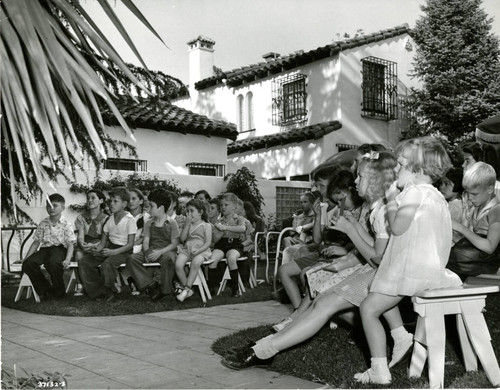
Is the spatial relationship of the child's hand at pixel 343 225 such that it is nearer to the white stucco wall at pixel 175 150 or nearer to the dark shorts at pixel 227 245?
the dark shorts at pixel 227 245

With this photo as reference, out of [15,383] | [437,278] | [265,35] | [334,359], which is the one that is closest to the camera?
[15,383]

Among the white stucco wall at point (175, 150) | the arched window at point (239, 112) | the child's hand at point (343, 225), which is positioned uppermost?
the arched window at point (239, 112)

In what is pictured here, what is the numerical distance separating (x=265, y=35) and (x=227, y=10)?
66cm

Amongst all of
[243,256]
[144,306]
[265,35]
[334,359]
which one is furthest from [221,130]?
[334,359]

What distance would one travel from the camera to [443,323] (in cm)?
349

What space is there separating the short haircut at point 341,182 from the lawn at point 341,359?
49.0 inches

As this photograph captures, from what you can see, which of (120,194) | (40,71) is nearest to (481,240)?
(40,71)

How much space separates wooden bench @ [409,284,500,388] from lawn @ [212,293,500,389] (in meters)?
0.16

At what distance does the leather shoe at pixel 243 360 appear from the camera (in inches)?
159

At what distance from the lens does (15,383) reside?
3273mm

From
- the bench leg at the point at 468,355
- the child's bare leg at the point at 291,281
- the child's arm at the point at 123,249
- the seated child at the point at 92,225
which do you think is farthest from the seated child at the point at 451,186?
the seated child at the point at 92,225

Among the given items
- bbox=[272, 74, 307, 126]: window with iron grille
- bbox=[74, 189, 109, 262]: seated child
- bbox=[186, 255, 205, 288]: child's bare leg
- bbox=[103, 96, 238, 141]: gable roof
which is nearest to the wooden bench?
bbox=[186, 255, 205, 288]: child's bare leg

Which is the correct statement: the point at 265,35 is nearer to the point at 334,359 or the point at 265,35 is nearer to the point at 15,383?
the point at 334,359

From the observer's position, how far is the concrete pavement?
12.7ft
